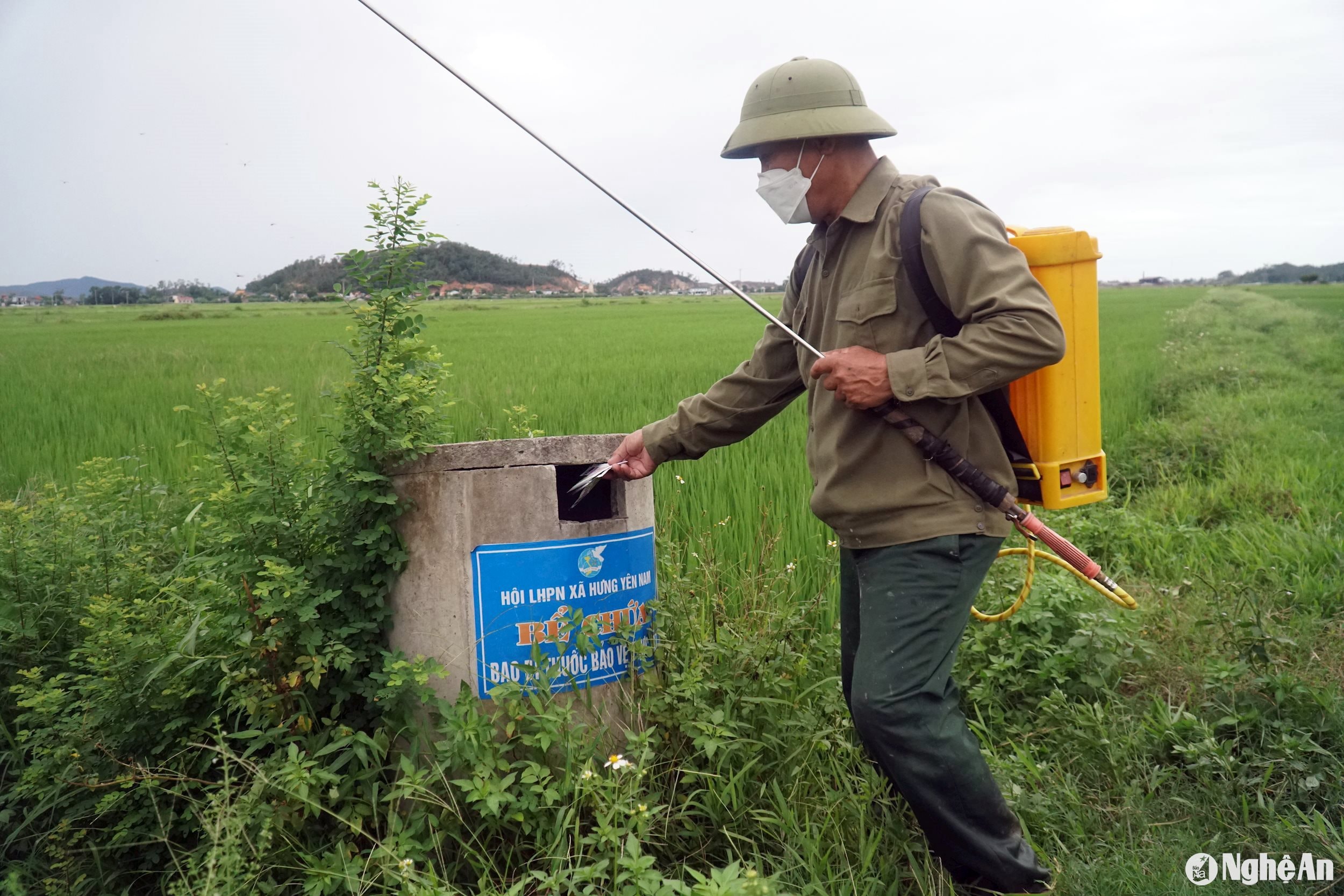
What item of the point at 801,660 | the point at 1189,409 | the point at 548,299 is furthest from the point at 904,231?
the point at 548,299

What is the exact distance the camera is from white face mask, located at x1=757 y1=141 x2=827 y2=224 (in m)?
2.39

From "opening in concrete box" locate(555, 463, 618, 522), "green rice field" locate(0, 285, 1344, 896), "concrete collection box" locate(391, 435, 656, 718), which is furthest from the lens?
"opening in concrete box" locate(555, 463, 618, 522)

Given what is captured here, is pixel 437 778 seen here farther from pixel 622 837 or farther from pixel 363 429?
pixel 363 429

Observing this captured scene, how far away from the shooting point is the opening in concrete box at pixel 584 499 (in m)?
2.94

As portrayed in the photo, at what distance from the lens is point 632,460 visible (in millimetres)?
2855

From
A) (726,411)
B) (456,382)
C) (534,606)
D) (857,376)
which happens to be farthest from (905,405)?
(456,382)

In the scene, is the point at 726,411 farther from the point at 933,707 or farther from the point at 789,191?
the point at 933,707

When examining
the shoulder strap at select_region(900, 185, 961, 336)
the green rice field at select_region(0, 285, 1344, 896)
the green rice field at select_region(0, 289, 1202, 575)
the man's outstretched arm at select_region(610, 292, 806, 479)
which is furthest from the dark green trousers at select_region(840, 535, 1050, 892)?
the green rice field at select_region(0, 289, 1202, 575)

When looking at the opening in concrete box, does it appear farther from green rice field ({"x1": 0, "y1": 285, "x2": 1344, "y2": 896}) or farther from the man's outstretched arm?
green rice field ({"x1": 0, "y1": 285, "x2": 1344, "y2": 896})

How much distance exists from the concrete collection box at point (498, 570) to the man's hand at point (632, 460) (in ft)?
0.46

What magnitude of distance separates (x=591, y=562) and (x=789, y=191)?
1.14 m

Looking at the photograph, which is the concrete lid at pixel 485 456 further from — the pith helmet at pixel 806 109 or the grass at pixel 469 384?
the pith helmet at pixel 806 109

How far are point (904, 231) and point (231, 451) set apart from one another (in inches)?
76.1

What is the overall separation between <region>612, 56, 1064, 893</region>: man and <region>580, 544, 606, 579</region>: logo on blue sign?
0.66m
